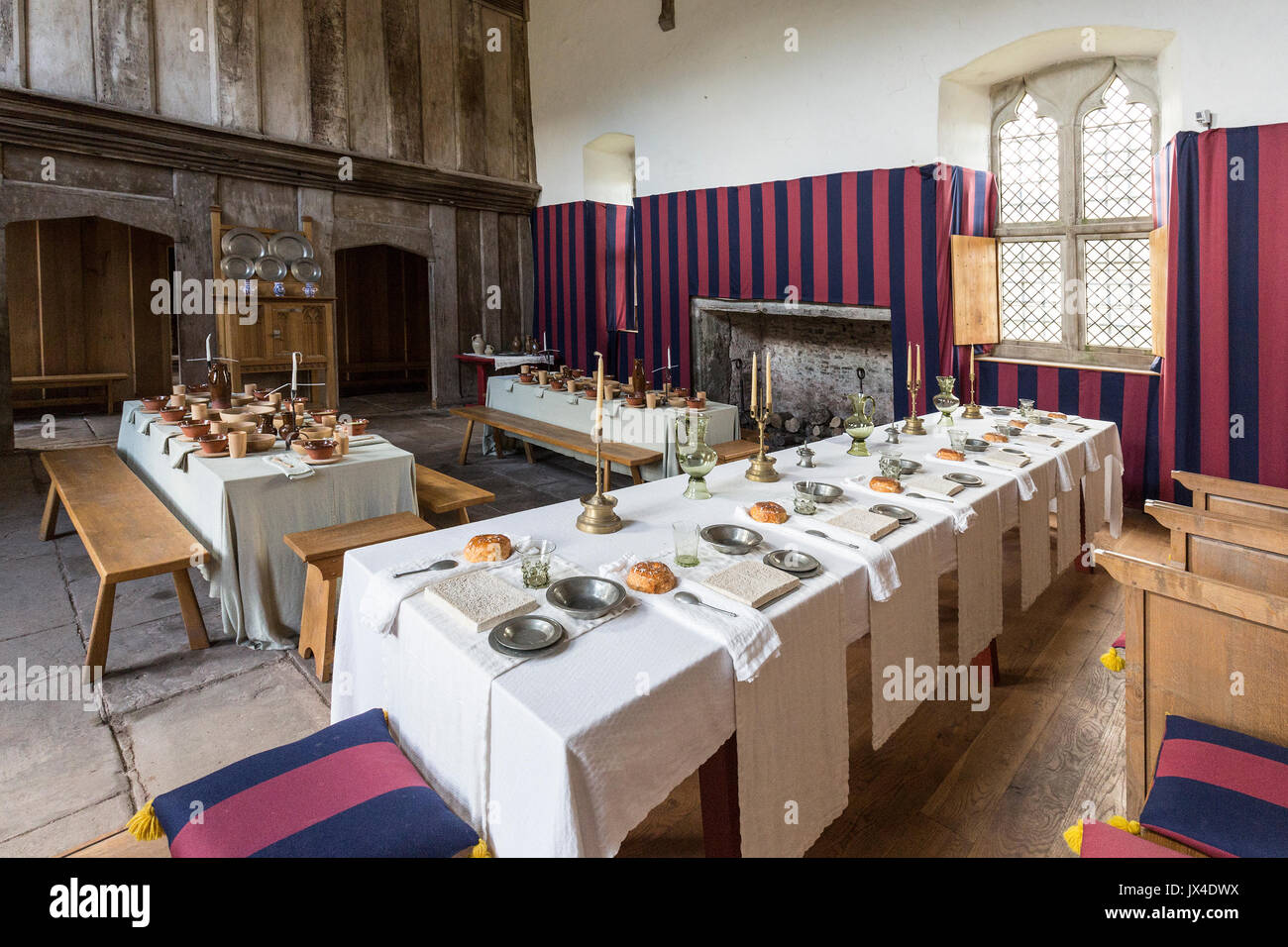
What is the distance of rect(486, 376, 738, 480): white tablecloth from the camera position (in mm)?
5336

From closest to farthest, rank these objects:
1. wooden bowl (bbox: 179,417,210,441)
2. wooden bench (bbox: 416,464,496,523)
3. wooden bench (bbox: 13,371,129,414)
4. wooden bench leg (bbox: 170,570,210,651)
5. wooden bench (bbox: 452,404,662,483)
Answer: wooden bench leg (bbox: 170,570,210,651)
wooden bowl (bbox: 179,417,210,441)
wooden bench (bbox: 416,464,496,523)
wooden bench (bbox: 452,404,662,483)
wooden bench (bbox: 13,371,129,414)

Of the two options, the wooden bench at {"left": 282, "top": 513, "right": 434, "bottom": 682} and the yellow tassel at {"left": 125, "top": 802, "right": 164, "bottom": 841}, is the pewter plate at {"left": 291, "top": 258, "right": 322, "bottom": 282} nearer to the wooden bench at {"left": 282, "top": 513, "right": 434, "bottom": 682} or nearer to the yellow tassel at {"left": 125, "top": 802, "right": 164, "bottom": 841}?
the wooden bench at {"left": 282, "top": 513, "right": 434, "bottom": 682}

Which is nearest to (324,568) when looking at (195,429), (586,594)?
(195,429)

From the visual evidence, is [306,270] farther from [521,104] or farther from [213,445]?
[213,445]

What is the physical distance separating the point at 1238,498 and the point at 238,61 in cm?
956

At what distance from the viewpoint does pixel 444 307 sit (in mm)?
10023

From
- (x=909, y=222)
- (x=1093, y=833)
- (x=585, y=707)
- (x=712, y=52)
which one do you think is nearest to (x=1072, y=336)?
(x=909, y=222)

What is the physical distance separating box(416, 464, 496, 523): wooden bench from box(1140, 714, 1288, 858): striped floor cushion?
3.02m

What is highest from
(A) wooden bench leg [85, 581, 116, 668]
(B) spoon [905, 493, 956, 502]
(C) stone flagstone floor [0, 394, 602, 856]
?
(B) spoon [905, 493, 956, 502]

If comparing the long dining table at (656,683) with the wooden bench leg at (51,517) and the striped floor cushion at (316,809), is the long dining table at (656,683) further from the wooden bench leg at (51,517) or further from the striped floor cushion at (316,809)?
the wooden bench leg at (51,517)

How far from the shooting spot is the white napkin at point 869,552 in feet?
6.56

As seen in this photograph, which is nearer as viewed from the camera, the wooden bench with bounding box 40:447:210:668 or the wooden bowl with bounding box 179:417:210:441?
the wooden bench with bounding box 40:447:210:668

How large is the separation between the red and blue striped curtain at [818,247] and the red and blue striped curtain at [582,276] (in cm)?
40

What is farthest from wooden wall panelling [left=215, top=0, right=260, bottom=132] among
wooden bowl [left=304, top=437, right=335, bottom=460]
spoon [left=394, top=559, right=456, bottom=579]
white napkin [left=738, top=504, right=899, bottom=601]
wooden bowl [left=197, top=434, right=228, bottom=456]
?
white napkin [left=738, top=504, right=899, bottom=601]
